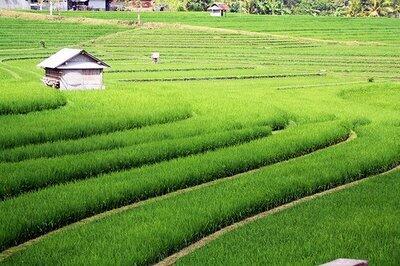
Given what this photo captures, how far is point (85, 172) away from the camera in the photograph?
1371cm

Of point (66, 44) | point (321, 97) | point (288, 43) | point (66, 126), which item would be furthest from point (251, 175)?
point (288, 43)

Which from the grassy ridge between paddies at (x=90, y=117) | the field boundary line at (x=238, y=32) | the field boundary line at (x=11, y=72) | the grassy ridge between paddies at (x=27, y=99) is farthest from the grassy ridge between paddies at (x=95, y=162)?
the field boundary line at (x=238, y=32)

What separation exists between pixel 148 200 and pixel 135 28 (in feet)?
174

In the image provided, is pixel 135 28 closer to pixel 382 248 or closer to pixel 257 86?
pixel 257 86

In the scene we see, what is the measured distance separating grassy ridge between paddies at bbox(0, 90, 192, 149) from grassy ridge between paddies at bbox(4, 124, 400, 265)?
5.49 m

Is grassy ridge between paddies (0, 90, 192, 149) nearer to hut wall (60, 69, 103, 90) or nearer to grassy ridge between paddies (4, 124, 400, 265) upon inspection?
hut wall (60, 69, 103, 90)

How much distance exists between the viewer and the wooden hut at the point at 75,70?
27609 millimetres

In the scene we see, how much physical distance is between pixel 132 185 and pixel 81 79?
16438mm

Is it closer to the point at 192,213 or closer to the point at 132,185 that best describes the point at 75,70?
the point at 132,185

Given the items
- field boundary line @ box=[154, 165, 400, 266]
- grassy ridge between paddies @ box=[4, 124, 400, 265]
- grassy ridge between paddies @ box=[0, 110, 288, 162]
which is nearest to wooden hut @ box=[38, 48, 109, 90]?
grassy ridge between paddies @ box=[0, 110, 288, 162]

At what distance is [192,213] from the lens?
10469mm

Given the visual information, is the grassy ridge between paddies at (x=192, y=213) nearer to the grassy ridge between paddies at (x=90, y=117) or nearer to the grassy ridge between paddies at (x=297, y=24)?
the grassy ridge between paddies at (x=90, y=117)

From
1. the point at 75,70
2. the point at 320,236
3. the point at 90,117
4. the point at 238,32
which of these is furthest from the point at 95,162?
the point at 238,32

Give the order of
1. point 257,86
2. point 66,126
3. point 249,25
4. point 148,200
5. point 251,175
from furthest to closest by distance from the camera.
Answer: point 249,25 → point 257,86 → point 66,126 → point 251,175 → point 148,200
